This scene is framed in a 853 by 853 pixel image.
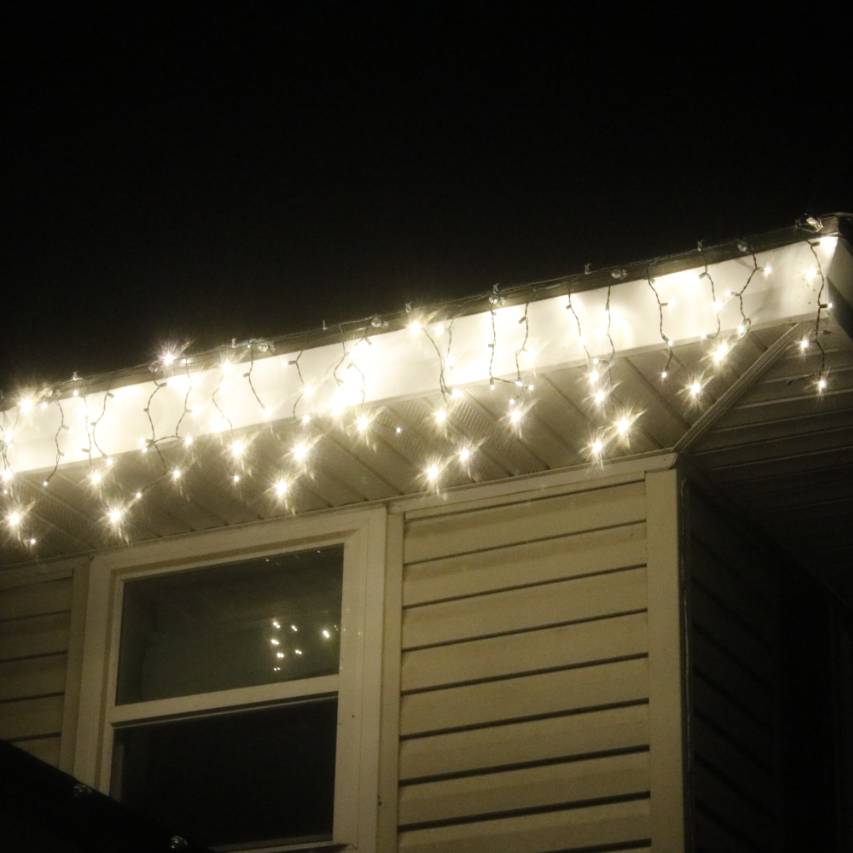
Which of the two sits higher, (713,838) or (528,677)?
(528,677)

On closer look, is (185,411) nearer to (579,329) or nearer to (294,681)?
(294,681)

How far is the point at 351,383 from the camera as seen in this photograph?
17.2 ft

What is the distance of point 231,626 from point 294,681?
1.30 ft

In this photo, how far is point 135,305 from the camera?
25.0ft

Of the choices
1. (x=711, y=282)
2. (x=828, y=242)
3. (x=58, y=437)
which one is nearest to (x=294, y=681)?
(x=58, y=437)

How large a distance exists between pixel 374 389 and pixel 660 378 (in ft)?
3.00

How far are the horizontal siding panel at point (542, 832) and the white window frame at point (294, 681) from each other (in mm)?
208

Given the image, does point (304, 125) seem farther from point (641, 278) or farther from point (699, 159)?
point (641, 278)

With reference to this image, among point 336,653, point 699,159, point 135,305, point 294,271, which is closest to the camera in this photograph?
point 336,653

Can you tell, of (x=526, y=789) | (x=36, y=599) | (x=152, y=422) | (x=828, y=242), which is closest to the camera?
(x=828, y=242)

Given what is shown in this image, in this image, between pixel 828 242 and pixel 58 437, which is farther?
pixel 58 437

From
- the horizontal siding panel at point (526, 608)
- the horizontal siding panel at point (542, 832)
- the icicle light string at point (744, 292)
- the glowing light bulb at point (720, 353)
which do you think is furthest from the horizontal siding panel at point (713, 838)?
the icicle light string at point (744, 292)

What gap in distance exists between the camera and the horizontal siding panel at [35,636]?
6172mm

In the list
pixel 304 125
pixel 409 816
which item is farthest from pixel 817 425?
pixel 304 125
